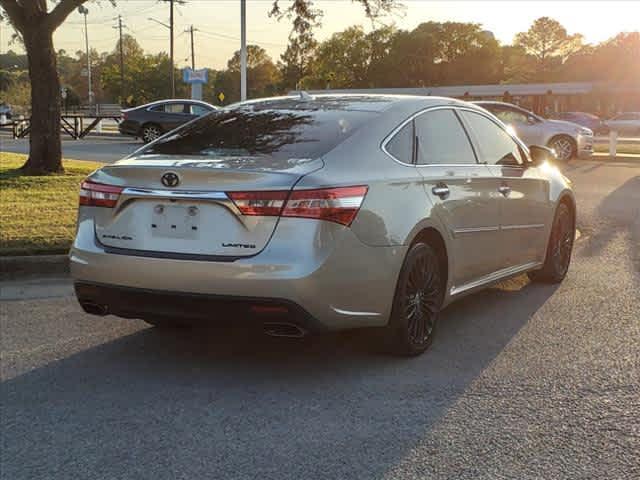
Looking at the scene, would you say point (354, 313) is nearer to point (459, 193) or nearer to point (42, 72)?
point (459, 193)

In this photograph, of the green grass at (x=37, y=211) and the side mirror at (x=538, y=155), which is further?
the green grass at (x=37, y=211)

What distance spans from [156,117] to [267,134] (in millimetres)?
23897

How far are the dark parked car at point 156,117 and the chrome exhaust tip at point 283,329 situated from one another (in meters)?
24.3

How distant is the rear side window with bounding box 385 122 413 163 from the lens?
16.0 ft

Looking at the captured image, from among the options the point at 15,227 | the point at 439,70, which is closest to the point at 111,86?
the point at 439,70

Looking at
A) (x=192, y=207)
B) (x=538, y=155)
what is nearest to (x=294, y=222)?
(x=192, y=207)

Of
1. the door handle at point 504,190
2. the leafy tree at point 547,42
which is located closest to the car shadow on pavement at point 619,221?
the door handle at point 504,190

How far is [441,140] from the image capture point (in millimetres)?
5438

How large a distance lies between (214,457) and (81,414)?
3.05ft

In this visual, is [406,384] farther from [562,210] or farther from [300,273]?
[562,210]

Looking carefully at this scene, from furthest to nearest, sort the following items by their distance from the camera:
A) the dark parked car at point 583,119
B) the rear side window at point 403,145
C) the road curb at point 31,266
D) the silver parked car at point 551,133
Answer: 1. the dark parked car at point 583,119
2. the silver parked car at point 551,133
3. the road curb at point 31,266
4. the rear side window at point 403,145

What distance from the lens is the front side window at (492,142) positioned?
5.93 meters

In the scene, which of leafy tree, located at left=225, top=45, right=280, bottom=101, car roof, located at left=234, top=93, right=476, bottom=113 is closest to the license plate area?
car roof, located at left=234, top=93, right=476, bottom=113

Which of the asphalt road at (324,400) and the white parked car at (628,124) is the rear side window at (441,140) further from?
the white parked car at (628,124)
